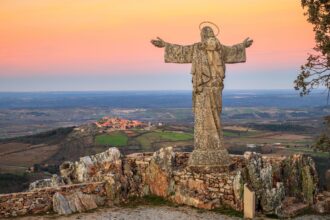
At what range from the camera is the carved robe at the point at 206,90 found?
62.8ft

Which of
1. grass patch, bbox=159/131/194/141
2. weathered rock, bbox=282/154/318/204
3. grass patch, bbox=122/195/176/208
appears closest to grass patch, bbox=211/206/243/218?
grass patch, bbox=122/195/176/208

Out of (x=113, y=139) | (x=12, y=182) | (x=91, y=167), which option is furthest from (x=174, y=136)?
(x=91, y=167)

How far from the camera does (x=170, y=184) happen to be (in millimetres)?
18938

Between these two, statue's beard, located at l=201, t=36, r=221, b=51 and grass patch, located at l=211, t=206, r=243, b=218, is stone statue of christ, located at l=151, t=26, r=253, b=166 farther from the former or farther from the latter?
grass patch, located at l=211, t=206, r=243, b=218

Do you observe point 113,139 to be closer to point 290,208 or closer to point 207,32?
point 207,32

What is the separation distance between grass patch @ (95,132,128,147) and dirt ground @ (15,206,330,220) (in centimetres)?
4494

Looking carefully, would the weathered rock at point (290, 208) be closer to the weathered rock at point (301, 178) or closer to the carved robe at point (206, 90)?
the weathered rock at point (301, 178)

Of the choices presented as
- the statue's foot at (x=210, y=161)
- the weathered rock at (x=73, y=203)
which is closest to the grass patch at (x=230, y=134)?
the statue's foot at (x=210, y=161)

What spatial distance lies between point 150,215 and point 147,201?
6.24ft

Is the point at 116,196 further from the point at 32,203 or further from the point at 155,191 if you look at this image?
the point at 32,203

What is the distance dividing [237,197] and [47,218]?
6.67m

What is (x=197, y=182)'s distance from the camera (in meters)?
18.4

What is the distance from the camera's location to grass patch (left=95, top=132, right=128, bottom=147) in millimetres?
63422

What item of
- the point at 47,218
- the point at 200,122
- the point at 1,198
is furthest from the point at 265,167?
the point at 1,198
